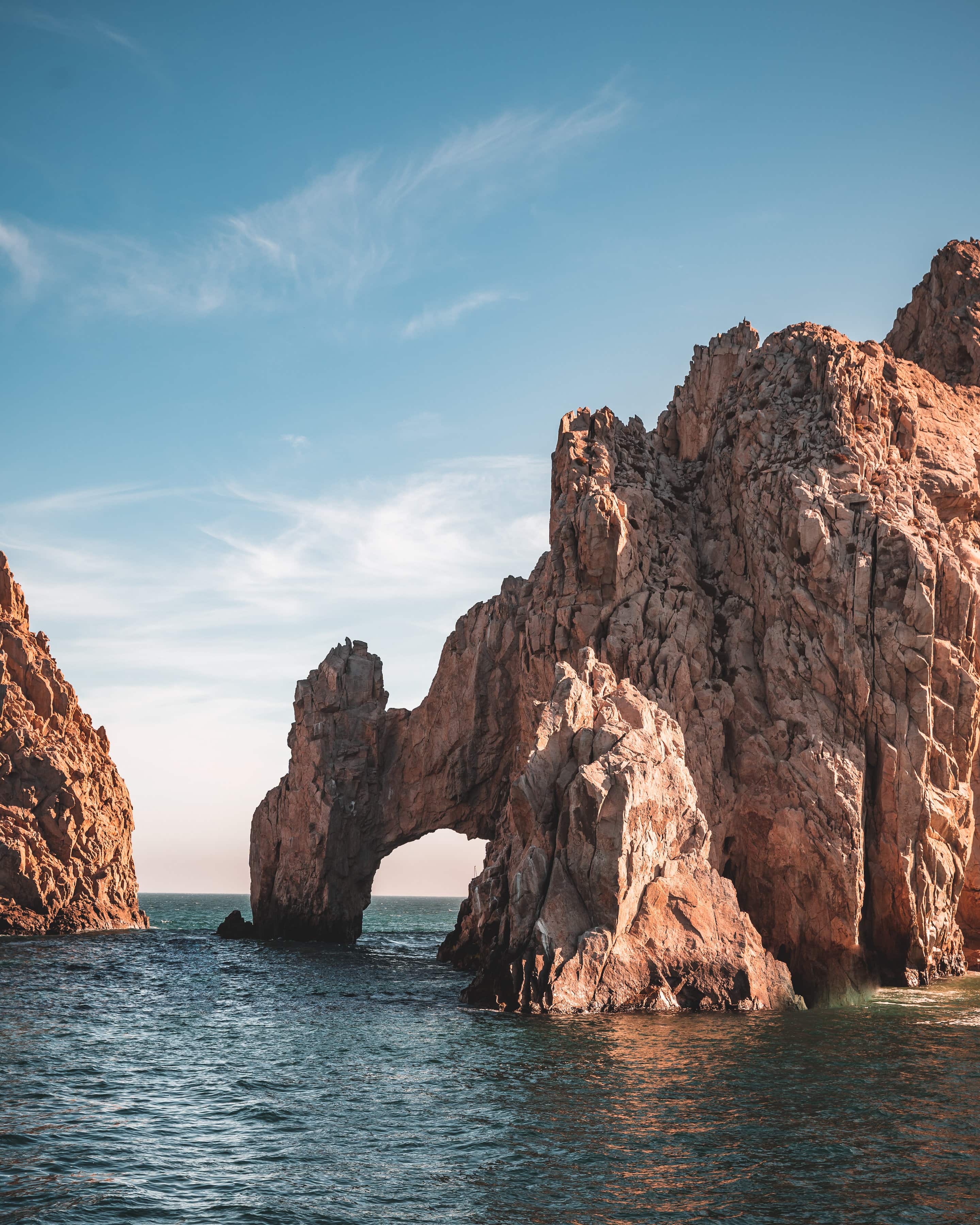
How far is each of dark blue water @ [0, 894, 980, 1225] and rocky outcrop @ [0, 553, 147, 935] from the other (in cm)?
2761

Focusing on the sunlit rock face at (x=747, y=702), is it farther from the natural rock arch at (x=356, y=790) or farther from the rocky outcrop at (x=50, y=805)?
the rocky outcrop at (x=50, y=805)

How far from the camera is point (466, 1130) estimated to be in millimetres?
20828

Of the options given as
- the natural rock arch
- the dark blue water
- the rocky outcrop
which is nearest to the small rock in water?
the natural rock arch

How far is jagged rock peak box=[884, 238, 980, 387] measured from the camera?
66062mm

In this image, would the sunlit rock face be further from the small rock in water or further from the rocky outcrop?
the rocky outcrop

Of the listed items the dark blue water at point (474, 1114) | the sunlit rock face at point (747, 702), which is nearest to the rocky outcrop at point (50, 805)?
the sunlit rock face at point (747, 702)

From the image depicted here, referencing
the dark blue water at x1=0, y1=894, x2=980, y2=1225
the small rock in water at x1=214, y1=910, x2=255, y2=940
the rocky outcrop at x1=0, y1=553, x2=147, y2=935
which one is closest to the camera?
the dark blue water at x1=0, y1=894, x2=980, y2=1225

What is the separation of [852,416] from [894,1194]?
41984mm

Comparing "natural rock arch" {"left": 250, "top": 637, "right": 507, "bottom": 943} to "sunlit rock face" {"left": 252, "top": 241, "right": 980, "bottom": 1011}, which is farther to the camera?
"natural rock arch" {"left": 250, "top": 637, "right": 507, "bottom": 943}

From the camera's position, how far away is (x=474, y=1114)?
22078 mm

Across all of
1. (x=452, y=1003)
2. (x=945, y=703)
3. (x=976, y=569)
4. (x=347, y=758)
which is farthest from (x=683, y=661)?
(x=347, y=758)

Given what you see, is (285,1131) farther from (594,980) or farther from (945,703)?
(945,703)

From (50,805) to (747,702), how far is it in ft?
151

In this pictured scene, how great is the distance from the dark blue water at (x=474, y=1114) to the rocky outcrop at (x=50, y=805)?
27.6m
